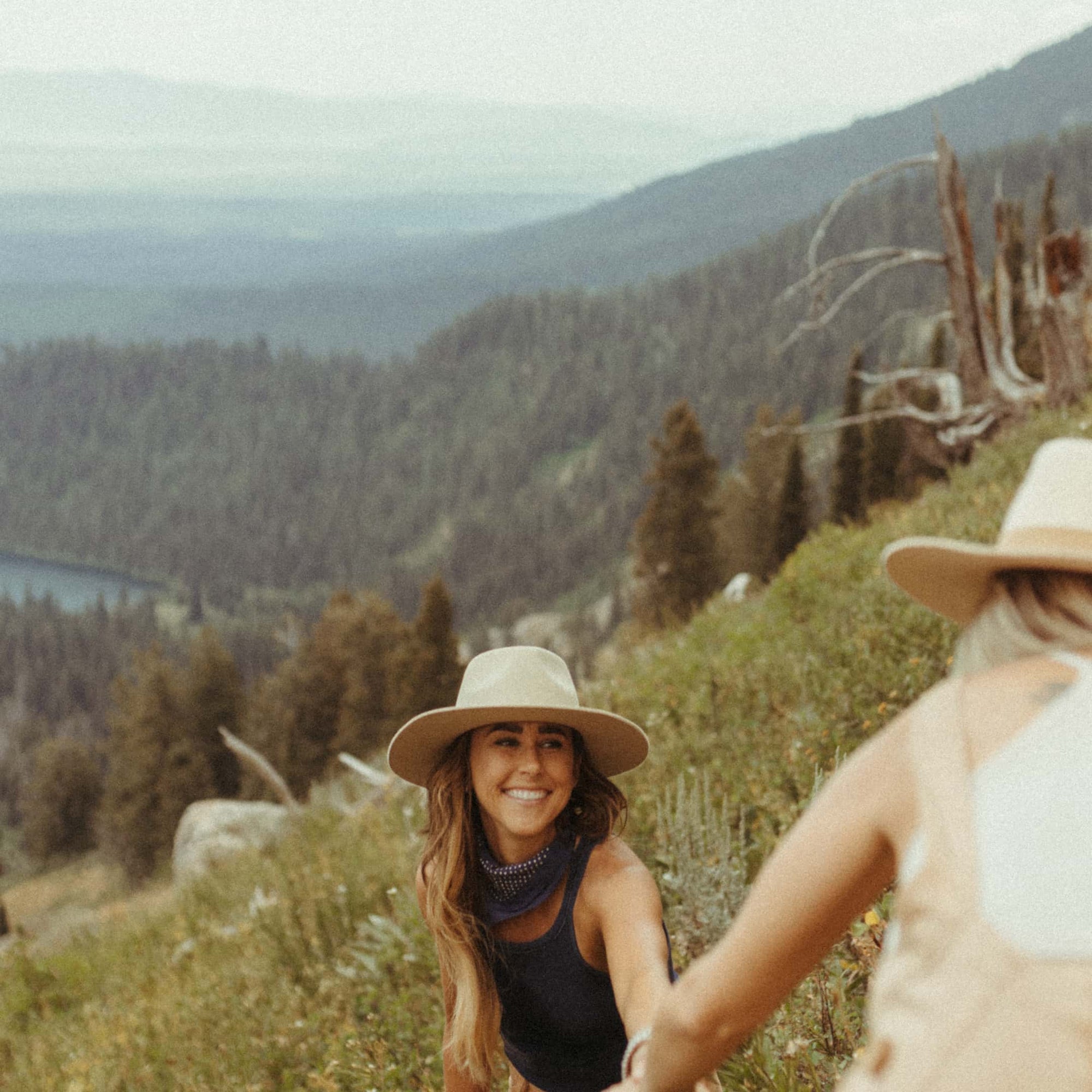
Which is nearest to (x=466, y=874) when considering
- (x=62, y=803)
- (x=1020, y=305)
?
(x=1020, y=305)

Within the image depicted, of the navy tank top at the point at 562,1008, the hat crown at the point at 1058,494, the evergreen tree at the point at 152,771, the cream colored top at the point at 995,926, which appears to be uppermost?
the hat crown at the point at 1058,494

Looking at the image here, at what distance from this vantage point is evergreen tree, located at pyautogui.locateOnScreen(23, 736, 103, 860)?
70562 millimetres

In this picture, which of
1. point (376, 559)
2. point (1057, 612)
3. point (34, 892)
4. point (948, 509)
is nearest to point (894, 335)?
point (376, 559)

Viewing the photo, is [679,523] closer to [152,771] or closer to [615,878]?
[152,771]

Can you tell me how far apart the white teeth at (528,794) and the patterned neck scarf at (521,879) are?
14cm

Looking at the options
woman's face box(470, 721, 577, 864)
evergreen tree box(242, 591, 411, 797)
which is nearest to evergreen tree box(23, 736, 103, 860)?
evergreen tree box(242, 591, 411, 797)

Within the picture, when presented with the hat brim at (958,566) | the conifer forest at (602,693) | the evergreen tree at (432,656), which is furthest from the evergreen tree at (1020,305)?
the evergreen tree at (432,656)

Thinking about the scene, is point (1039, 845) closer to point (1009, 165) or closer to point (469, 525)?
point (469, 525)

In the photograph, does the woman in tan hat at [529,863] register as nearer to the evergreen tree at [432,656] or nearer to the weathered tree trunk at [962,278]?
the weathered tree trunk at [962,278]

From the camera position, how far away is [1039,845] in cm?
106

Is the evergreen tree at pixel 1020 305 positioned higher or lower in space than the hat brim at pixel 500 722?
higher

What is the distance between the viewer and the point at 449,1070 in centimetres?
284

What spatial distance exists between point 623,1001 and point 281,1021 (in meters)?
3.63

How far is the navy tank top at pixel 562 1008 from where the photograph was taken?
255 cm
